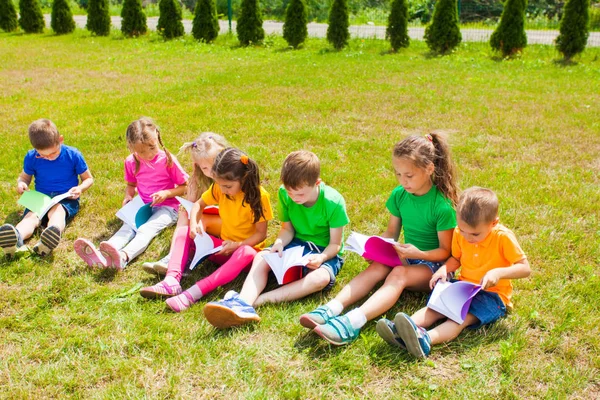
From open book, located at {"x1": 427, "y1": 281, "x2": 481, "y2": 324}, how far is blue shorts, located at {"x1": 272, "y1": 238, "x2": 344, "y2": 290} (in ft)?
2.30

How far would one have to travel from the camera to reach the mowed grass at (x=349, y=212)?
268 cm

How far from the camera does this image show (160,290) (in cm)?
335

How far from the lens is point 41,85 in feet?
31.7

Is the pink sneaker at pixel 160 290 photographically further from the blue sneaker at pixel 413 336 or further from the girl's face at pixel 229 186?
the blue sneaker at pixel 413 336

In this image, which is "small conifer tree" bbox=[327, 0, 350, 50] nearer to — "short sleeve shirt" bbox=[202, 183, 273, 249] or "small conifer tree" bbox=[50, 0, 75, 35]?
"small conifer tree" bbox=[50, 0, 75, 35]

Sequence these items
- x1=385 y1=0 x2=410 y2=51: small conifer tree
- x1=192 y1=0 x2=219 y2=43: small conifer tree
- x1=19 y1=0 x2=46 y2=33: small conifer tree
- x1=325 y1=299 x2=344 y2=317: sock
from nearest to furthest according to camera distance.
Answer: x1=325 y1=299 x2=344 y2=317: sock < x1=385 y1=0 x2=410 y2=51: small conifer tree < x1=192 y1=0 x2=219 y2=43: small conifer tree < x1=19 y1=0 x2=46 y2=33: small conifer tree

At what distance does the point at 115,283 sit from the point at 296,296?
49.1 inches

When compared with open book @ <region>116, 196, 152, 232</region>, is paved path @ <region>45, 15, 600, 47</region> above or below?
above

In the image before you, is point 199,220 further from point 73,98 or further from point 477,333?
point 73,98

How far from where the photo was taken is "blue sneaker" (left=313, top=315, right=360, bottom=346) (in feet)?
9.24

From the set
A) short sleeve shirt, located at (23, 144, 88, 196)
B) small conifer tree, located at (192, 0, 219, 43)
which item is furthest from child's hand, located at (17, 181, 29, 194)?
small conifer tree, located at (192, 0, 219, 43)

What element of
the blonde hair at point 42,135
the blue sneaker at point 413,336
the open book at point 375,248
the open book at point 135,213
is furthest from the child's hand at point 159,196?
the blue sneaker at point 413,336

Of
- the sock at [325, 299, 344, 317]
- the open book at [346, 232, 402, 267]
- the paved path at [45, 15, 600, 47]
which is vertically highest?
the paved path at [45, 15, 600, 47]

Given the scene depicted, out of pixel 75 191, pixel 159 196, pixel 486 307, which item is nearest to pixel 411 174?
pixel 486 307
